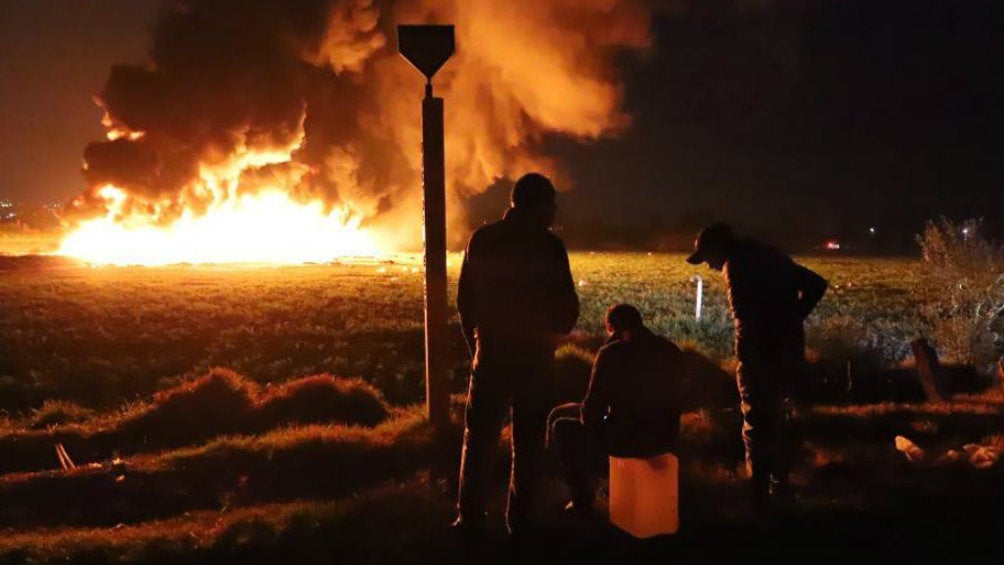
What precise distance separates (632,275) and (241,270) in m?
18.4

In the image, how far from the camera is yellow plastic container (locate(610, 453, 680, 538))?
14.5 ft

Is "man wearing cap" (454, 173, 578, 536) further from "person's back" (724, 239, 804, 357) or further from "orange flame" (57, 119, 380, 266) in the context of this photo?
"orange flame" (57, 119, 380, 266)

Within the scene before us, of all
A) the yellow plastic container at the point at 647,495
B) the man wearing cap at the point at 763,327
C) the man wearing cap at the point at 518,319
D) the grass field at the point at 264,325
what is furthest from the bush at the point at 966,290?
the man wearing cap at the point at 518,319

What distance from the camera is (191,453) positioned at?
666 centimetres

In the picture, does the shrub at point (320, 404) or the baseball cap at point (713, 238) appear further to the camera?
the shrub at point (320, 404)

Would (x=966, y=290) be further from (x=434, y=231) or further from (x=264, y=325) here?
(x=264, y=325)

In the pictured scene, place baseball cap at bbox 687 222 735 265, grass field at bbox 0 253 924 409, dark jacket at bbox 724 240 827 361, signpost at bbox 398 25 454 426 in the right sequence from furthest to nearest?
grass field at bbox 0 253 924 409, signpost at bbox 398 25 454 426, baseball cap at bbox 687 222 735 265, dark jacket at bbox 724 240 827 361

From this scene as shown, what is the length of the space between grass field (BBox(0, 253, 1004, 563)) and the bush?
91 cm

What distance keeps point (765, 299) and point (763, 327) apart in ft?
0.58

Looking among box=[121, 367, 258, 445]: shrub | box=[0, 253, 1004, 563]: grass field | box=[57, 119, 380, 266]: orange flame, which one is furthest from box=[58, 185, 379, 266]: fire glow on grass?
box=[121, 367, 258, 445]: shrub

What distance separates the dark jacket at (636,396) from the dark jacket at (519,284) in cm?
42

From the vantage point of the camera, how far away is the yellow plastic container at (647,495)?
14.5 feet

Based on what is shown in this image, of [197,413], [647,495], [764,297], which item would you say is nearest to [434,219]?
[764,297]

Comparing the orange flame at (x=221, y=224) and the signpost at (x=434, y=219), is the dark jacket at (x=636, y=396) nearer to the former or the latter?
the signpost at (x=434, y=219)
